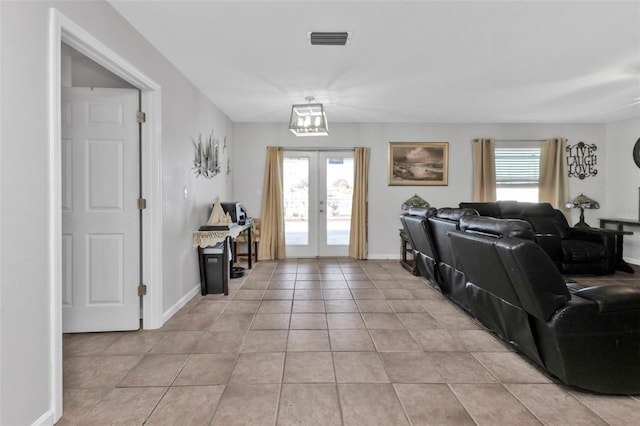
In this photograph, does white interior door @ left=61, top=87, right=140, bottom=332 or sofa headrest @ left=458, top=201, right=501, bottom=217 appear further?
sofa headrest @ left=458, top=201, right=501, bottom=217

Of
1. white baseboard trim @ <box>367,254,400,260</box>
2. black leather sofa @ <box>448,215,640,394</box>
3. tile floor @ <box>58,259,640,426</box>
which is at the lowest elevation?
tile floor @ <box>58,259,640,426</box>

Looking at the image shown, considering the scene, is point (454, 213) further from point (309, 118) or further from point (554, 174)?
point (554, 174)

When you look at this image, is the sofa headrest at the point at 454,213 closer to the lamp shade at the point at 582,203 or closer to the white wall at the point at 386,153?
the white wall at the point at 386,153

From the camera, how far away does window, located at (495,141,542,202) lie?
619 cm

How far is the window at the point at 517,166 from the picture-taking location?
6.19 meters

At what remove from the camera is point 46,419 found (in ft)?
5.47

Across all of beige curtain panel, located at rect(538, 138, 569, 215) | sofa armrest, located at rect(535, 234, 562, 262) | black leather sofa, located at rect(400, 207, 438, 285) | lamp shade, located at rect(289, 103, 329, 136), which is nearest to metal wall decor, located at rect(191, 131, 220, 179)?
lamp shade, located at rect(289, 103, 329, 136)

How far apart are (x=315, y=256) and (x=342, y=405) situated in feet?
14.8

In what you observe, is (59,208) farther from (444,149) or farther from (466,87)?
(444,149)

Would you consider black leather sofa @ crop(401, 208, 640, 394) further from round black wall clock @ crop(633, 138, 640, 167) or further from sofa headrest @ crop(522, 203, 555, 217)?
round black wall clock @ crop(633, 138, 640, 167)

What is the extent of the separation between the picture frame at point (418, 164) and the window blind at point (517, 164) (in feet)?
3.31

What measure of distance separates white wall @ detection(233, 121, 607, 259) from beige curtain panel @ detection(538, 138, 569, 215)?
234mm

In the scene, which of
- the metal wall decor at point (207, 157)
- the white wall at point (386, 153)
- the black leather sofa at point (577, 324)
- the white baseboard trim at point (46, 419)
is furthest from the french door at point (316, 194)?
the white baseboard trim at point (46, 419)

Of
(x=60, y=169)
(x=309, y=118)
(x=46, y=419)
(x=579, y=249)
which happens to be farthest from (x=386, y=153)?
(x=46, y=419)
